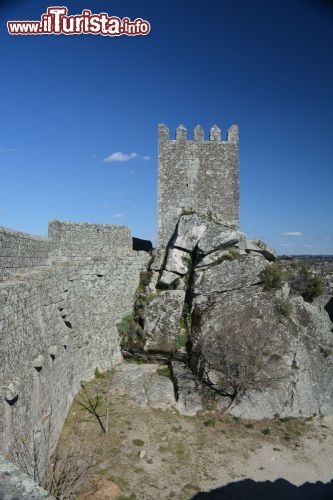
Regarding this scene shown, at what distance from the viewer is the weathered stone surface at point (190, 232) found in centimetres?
1775

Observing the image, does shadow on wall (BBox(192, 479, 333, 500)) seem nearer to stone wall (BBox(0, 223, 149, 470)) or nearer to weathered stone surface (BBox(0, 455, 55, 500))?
stone wall (BBox(0, 223, 149, 470))

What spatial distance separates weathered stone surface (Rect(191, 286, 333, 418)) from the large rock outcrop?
3cm

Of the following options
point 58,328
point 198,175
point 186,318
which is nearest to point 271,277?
point 186,318

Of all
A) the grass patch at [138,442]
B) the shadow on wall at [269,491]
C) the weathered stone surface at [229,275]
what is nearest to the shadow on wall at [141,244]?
the weathered stone surface at [229,275]

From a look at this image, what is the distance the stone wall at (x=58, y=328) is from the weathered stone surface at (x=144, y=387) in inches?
43.7

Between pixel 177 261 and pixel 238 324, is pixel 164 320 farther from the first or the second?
pixel 238 324

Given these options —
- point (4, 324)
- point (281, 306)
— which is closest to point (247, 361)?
point (281, 306)

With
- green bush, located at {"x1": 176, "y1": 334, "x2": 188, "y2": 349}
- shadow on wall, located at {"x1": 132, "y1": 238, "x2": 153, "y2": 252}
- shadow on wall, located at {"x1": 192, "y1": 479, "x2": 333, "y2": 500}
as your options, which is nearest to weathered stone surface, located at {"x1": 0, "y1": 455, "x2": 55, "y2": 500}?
shadow on wall, located at {"x1": 192, "y1": 479, "x2": 333, "y2": 500}

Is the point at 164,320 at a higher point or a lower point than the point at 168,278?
lower

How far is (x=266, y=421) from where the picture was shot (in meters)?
12.8

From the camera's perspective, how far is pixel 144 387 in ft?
45.5

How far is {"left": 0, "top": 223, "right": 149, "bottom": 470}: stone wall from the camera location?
6422mm

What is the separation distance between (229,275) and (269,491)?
8.62 meters

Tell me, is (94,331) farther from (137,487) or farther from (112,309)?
(137,487)
